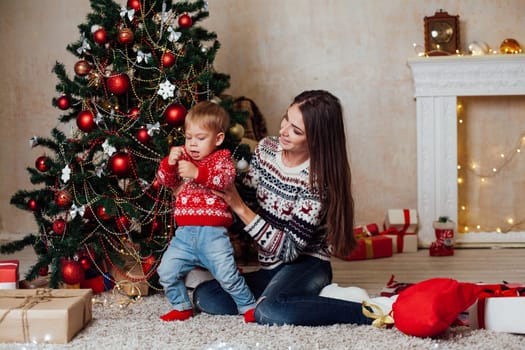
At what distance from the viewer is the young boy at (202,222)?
2.82m

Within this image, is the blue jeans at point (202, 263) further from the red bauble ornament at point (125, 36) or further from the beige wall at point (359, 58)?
A: the beige wall at point (359, 58)

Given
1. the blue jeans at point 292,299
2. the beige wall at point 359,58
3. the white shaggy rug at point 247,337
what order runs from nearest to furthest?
the white shaggy rug at point 247,337 < the blue jeans at point 292,299 < the beige wall at point 359,58

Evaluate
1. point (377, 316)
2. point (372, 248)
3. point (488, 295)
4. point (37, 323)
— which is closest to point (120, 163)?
point (37, 323)

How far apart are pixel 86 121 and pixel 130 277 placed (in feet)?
2.34

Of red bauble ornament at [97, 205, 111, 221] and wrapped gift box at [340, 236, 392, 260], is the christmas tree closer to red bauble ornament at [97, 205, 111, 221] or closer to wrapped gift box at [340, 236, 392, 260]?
red bauble ornament at [97, 205, 111, 221]

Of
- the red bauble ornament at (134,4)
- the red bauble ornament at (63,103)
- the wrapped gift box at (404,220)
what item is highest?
the red bauble ornament at (134,4)

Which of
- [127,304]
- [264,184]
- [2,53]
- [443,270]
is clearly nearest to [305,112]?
[264,184]

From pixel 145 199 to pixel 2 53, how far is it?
2524 millimetres

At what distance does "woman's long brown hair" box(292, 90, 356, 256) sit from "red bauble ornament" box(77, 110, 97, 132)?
948 mm

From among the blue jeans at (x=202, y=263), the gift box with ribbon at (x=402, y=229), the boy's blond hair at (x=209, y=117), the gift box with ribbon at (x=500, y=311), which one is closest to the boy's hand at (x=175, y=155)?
the boy's blond hair at (x=209, y=117)

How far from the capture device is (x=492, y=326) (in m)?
2.68

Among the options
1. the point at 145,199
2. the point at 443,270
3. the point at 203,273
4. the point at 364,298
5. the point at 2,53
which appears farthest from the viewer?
the point at 2,53

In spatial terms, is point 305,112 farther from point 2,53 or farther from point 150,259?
point 2,53

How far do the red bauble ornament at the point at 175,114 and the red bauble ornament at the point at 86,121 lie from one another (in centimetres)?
32
